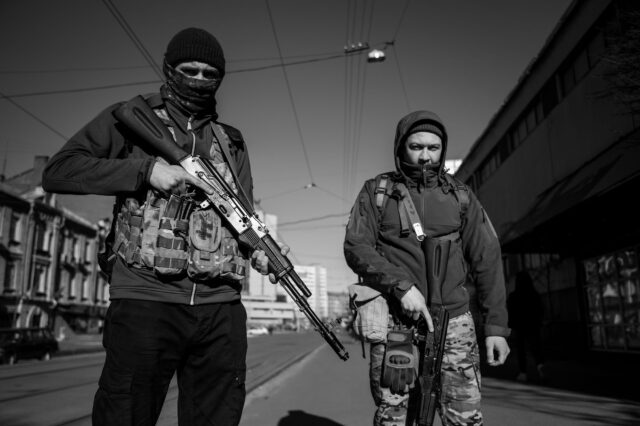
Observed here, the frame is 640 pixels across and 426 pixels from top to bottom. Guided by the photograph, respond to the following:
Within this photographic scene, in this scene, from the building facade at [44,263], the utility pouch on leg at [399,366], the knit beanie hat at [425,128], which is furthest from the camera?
the building facade at [44,263]

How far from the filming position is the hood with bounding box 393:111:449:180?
9.73 feet

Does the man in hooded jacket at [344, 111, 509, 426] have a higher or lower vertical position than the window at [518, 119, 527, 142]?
lower

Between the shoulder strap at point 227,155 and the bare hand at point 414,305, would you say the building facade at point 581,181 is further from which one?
the shoulder strap at point 227,155

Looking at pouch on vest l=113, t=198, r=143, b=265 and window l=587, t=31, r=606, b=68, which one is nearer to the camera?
pouch on vest l=113, t=198, r=143, b=265

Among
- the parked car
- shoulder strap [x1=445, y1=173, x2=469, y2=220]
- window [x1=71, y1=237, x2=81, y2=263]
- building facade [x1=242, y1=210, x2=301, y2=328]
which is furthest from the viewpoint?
building facade [x1=242, y1=210, x2=301, y2=328]

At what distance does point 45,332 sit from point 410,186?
22.0m

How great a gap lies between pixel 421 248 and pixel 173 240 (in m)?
1.29

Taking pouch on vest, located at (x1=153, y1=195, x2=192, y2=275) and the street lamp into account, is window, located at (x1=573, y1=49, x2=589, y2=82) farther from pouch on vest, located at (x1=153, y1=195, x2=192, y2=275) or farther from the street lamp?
pouch on vest, located at (x1=153, y1=195, x2=192, y2=275)

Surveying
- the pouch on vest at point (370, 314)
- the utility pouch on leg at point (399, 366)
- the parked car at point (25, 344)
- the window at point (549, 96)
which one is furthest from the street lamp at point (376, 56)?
the parked car at point (25, 344)

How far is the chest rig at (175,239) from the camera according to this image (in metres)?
2.09

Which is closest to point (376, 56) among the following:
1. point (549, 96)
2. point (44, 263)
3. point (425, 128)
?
point (549, 96)

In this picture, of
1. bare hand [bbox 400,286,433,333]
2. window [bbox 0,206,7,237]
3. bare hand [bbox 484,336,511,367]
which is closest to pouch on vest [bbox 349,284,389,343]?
bare hand [bbox 400,286,433,333]

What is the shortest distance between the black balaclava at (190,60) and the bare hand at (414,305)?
131cm

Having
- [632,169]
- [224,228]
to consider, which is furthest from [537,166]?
[224,228]
